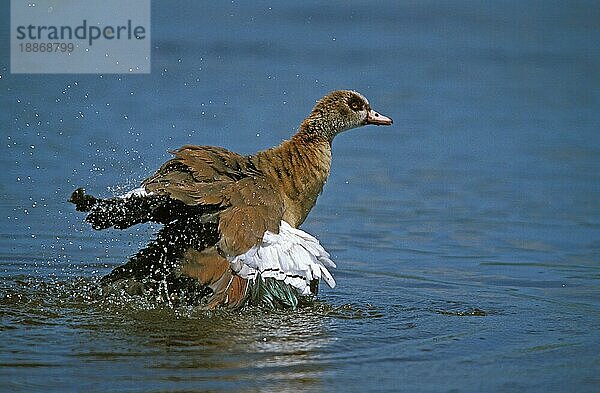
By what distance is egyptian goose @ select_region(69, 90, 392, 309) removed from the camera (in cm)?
729

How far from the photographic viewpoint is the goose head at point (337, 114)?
8.72 m

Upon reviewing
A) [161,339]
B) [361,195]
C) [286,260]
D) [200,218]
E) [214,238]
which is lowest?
[161,339]

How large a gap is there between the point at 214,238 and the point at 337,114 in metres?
1.83

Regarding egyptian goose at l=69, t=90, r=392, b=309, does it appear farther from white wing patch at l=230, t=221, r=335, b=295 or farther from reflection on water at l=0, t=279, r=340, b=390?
reflection on water at l=0, t=279, r=340, b=390

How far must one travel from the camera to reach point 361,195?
1131cm

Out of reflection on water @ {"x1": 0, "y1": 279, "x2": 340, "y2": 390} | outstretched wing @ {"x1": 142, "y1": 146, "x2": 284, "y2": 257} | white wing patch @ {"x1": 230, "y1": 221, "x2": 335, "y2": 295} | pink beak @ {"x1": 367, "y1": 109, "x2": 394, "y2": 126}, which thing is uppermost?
pink beak @ {"x1": 367, "y1": 109, "x2": 394, "y2": 126}

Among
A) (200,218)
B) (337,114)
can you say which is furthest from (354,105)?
(200,218)

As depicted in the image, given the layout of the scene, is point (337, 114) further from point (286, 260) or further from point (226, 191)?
point (286, 260)

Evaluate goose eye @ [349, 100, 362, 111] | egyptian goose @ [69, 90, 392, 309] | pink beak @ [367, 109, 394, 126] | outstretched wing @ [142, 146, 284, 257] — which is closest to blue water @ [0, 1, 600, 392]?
egyptian goose @ [69, 90, 392, 309]

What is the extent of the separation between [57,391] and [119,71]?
9.19 meters

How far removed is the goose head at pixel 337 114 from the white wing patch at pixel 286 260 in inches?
48.5

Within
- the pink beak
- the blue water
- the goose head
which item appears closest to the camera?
the blue water

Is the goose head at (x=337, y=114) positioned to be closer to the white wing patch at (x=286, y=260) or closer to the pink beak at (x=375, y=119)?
the pink beak at (x=375, y=119)

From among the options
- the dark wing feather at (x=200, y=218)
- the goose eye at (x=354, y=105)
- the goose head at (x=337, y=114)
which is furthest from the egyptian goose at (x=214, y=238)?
the goose eye at (x=354, y=105)
